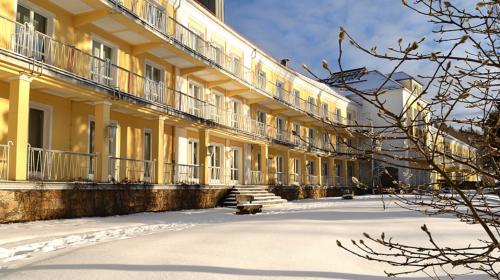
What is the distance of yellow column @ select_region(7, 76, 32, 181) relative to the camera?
31.6 feet

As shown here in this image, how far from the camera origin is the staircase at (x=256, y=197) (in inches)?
692

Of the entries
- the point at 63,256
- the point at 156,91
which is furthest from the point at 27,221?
the point at 156,91

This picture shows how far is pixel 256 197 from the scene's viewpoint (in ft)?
60.7

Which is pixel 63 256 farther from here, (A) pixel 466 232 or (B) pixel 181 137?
(B) pixel 181 137

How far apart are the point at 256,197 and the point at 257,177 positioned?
16.5ft

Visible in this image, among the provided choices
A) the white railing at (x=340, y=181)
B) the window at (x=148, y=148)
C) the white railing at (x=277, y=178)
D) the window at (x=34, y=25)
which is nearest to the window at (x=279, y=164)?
the white railing at (x=277, y=178)

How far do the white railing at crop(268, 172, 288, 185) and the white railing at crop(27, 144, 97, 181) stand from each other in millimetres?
13094

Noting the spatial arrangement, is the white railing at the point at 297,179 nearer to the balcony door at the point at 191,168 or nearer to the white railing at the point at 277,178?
the white railing at the point at 277,178

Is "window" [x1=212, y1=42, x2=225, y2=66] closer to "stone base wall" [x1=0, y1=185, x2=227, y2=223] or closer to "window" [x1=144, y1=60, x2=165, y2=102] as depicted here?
"window" [x1=144, y1=60, x2=165, y2=102]

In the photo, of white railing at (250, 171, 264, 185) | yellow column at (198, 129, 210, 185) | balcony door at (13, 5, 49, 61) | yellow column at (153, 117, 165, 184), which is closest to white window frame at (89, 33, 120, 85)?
balcony door at (13, 5, 49, 61)

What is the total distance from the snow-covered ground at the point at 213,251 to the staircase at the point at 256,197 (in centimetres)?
943

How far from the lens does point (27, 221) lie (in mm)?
9523

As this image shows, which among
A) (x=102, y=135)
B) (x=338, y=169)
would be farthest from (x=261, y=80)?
(x=338, y=169)

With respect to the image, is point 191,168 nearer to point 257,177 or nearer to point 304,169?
point 257,177
